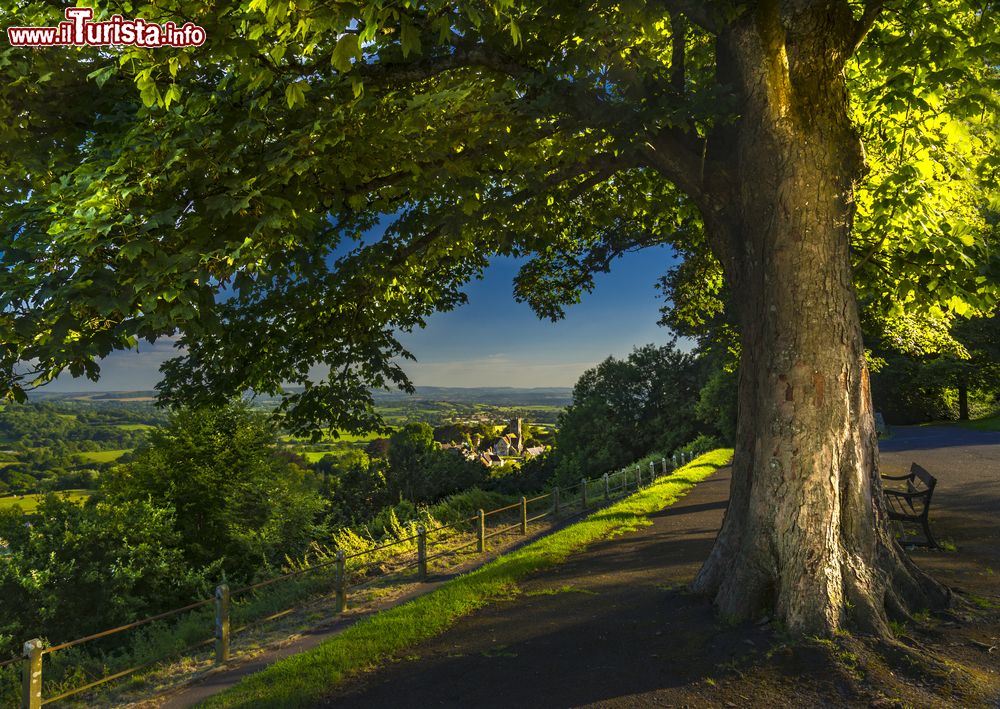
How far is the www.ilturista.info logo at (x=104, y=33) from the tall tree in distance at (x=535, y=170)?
0.44 feet

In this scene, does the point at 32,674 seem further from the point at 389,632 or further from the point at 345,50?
the point at 345,50

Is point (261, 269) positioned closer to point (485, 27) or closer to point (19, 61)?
point (19, 61)

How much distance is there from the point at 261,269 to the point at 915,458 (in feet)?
79.0

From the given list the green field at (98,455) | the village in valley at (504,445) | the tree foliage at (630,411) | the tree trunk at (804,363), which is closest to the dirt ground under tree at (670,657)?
the tree trunk at (804,363)

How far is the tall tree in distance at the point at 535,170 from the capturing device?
5.36 meters

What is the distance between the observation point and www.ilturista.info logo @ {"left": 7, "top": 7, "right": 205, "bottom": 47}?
562 centimetres

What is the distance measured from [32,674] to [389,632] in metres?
3.81

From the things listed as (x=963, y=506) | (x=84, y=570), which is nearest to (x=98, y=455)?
(x=84, y=570)

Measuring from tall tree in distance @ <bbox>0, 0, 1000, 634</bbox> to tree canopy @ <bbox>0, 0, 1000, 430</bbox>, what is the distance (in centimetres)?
4

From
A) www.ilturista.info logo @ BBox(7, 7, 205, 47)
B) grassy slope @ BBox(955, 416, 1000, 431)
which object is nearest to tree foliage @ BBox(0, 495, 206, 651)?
www.ilturista.info logo @ BBox(7, 7, 205, 47)

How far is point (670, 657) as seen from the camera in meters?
6.23

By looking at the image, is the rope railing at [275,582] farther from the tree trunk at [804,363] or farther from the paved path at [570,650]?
the tree trunk at [804,363]

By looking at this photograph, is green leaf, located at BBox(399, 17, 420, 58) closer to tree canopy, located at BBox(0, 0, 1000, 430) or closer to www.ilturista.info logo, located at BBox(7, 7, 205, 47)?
tree canopy, located at BBox(0, 0, 1000, 430)

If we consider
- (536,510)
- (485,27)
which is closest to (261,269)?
(485,27)
